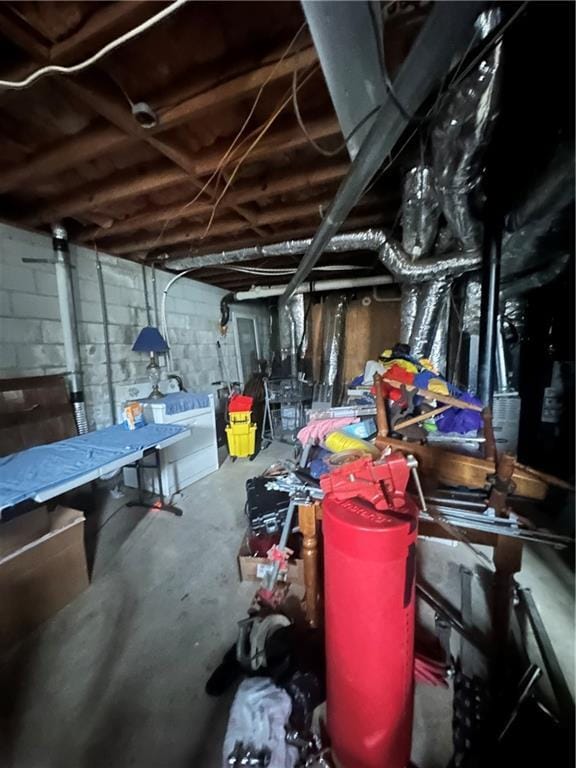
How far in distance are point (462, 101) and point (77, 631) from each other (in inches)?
112

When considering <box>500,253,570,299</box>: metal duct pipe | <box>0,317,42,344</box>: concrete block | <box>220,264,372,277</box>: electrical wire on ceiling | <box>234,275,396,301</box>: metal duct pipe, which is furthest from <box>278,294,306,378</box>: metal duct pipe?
<box>0,317,42,344</box>: concrete block

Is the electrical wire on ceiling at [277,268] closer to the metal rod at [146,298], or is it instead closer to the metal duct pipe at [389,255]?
the metal duct pipe at [389,255]

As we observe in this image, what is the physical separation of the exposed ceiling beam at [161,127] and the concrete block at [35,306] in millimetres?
836

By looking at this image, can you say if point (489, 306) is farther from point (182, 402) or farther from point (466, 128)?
point (182, 402)

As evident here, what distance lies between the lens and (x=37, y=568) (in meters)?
1.54

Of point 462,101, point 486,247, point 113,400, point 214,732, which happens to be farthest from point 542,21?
point 113,400

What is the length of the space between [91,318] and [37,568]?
225 cm

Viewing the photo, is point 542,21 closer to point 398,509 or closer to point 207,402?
point 398,509

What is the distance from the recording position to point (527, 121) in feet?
4.35

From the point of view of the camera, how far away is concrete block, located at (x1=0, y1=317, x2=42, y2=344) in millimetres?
2365

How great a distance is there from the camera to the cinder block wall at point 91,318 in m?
2.42

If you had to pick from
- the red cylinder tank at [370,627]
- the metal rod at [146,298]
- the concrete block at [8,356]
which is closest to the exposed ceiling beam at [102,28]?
the red cylinder tank at [370,627]

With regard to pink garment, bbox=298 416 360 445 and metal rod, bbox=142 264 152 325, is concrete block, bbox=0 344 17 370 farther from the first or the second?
pink garment, bbox=298 416 360 445

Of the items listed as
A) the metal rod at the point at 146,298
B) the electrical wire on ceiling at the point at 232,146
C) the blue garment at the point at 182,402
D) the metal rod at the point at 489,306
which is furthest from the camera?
the metal rod at the point at 146,298
